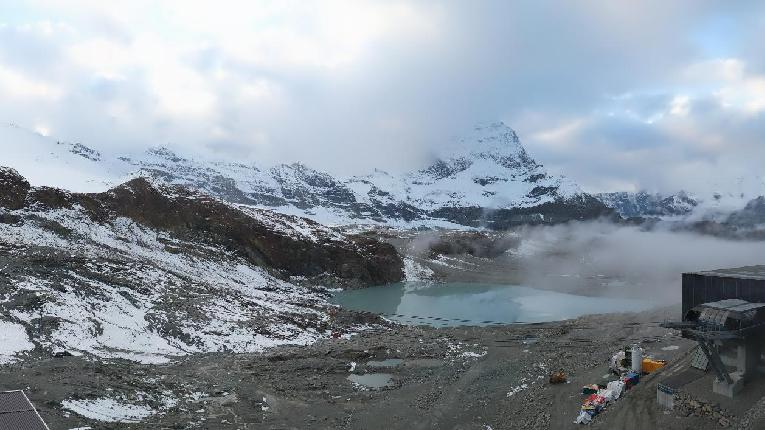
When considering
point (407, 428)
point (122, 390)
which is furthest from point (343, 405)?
point (122, 390)

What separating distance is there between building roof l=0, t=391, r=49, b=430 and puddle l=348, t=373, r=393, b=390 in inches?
593

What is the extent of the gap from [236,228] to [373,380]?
4281 cm

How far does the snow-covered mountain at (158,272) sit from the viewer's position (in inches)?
→ 1109

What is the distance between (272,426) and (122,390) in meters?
5.79

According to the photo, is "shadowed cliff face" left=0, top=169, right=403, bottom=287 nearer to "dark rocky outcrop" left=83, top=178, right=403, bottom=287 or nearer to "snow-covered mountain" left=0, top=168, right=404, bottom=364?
"dark rocky outcrop" left=83, top=178, right=403, bottom=287

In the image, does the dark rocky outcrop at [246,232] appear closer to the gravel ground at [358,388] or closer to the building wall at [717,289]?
the gravel ground at [358,388]

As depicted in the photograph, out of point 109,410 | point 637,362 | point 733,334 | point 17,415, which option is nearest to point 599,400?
point 637,362

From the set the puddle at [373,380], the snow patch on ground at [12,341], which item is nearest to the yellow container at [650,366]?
the puddle at [373,380]

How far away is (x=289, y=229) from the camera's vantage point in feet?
238

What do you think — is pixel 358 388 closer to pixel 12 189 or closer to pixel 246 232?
pixel 12 189

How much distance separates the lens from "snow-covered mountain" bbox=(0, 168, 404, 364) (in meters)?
28.2

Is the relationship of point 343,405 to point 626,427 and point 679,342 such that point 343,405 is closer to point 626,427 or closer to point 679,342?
point 626,427

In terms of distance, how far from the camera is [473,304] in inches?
2366

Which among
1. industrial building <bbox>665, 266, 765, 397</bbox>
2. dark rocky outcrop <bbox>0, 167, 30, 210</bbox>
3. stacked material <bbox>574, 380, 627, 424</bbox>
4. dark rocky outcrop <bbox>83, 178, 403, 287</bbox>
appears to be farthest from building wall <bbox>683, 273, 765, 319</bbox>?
dark rocky outcrop <bbox>0, 167, 30, 210</bbox>
